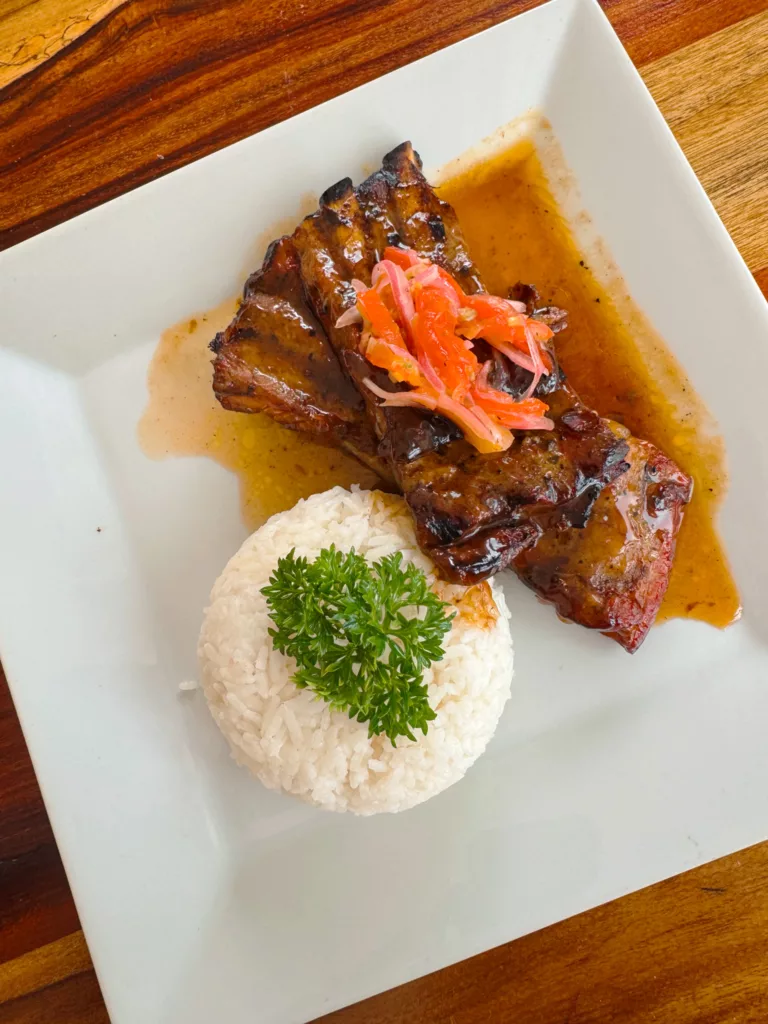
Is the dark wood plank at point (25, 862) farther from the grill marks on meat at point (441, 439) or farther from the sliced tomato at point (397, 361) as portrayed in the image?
the sliced tomato at point (397, 361)

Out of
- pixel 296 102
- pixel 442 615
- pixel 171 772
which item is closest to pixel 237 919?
pixel 171 772

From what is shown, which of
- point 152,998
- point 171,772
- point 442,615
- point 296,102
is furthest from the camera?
point 296,102

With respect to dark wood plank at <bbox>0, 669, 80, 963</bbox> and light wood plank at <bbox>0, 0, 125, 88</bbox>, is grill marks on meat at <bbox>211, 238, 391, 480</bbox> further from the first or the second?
dark wood plank at <bbox>0, 669, 80, 963</bbox>

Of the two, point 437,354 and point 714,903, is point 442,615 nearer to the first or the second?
point 437,354

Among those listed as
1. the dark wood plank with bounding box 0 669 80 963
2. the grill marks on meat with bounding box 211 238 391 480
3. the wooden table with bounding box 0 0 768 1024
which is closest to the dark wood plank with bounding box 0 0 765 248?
the wooden table with bounding box 0 0 768 1024

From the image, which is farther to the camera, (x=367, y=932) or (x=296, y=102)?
(x=296, y=102)

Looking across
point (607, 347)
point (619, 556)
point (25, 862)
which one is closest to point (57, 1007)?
point (25, 862)
